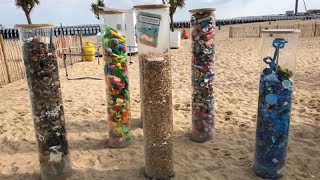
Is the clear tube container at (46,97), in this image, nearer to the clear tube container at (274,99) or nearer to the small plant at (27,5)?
the clear tube container at (274,99)

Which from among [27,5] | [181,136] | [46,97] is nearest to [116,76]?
[46,97]

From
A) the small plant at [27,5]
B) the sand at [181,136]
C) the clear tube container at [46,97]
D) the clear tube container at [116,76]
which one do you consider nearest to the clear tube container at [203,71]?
the sand at [181,136]

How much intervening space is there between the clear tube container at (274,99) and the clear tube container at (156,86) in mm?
1157

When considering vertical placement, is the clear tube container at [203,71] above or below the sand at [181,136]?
above

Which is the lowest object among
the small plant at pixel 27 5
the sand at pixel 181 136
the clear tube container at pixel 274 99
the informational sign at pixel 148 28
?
the sand at pixel 181 136

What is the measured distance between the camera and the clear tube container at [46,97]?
11.1 feet

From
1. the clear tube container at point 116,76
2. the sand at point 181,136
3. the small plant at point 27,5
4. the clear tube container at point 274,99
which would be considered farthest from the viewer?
the small plant at point 27,5

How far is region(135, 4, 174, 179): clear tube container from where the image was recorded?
128 inches

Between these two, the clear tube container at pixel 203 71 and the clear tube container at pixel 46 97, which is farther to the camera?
the clear tube container at pixel 203 71

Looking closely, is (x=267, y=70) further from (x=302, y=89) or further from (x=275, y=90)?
(x=302, y=89)

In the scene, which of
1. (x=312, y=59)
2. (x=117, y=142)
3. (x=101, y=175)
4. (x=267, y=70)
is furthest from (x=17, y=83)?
(x=312, y=59)

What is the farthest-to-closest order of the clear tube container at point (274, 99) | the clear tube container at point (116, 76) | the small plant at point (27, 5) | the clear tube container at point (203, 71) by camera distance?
1. the small plant at point (27, 5)
2. the clear tube container at point (203, 71)
3. the clear tube container at point (116, 76)
4. the clear tube container at point (274, 99)

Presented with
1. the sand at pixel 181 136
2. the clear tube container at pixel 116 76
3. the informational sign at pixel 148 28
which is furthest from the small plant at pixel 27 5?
the informational sign at pixel 148 28

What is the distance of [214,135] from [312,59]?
28.6ft
